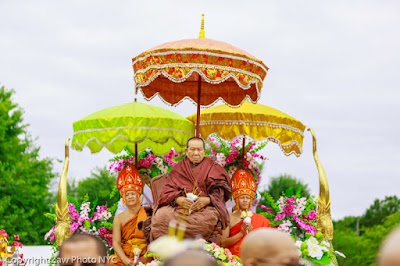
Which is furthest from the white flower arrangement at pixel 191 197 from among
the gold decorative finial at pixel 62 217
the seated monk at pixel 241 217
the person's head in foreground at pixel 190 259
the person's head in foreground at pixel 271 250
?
the person's head in foreground at pixel 190 259

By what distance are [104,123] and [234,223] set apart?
2.52m

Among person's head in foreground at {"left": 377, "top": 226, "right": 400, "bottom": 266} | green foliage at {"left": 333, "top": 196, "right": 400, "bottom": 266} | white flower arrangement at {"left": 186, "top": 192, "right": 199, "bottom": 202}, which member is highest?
green foliage at {"left": 333, "top": 196, "right": 400, "bottom": 266}

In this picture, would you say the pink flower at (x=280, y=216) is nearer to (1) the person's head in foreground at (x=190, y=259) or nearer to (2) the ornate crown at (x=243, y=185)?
(2) the ornate crown at (x=243, y=185)

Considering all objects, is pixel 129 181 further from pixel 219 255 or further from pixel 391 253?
pixel 391 253

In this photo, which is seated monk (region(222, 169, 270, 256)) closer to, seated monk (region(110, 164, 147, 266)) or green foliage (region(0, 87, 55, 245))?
seated monk (region(110, 164, 147, 266))

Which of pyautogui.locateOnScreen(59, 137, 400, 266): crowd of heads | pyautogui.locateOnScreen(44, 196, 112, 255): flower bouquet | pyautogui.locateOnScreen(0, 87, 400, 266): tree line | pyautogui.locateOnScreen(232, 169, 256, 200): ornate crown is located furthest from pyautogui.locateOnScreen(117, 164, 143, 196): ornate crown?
pyautogui.locateOnScreen(0, 87, 400, 266): tree line

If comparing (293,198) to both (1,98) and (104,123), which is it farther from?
(1,98)

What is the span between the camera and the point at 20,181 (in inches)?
1188

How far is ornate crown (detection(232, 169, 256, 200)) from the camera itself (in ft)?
38.0

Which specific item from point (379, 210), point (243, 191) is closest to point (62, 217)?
point (243, 191)

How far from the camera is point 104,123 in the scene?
12.1m

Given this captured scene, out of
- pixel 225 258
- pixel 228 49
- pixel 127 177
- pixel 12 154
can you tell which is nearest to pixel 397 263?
pixel 225 258

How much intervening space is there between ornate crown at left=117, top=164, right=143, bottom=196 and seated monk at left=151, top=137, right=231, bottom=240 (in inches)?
48.1

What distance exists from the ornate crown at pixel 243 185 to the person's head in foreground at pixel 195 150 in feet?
4.78
